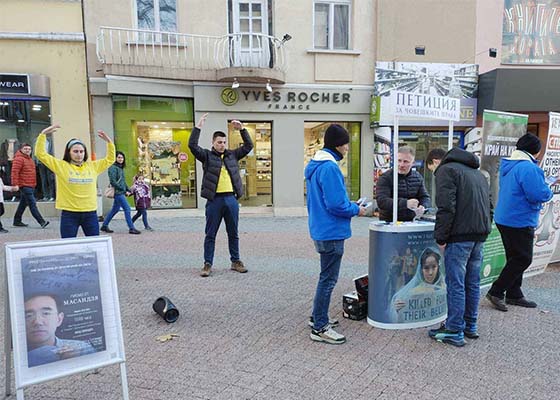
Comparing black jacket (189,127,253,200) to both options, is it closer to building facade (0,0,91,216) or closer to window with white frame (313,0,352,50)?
building facade (0,0,91,216)

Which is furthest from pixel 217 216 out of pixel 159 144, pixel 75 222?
pixel 159 144

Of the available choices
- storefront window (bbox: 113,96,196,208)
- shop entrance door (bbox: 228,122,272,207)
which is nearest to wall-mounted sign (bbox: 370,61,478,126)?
shop entrance door (bbox: 228,122,272,207)

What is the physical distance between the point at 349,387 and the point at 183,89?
963 cm

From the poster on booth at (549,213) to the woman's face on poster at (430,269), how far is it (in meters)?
2.44

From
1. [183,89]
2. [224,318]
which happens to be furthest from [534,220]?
[183,89]

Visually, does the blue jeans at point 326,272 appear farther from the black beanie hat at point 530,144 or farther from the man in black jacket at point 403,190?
the black beanie hat at point 530,144

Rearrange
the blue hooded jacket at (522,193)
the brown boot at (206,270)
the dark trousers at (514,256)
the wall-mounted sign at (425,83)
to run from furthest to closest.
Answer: the wall-mounted sign at (425,83)
the brown boot at (206,270)
the dark trousers at (514,256)
the blue hooded jacket at (522,193)

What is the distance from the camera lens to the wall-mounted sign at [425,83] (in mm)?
11758

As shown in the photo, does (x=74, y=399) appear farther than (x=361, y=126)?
No

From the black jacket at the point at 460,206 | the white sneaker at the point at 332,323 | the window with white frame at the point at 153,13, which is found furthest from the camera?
the window with white frame at the point at 153,13

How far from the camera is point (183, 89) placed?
1108 cm

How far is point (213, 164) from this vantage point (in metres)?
5.71

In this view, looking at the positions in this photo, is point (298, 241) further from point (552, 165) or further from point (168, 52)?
point (168, 52)

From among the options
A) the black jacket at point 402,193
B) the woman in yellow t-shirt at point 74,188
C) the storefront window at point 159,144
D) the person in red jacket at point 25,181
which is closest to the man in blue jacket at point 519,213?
the black jacket at point 402,193
